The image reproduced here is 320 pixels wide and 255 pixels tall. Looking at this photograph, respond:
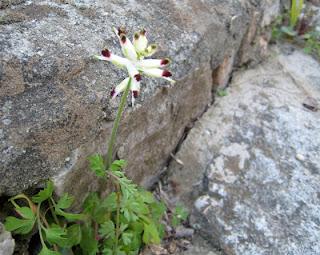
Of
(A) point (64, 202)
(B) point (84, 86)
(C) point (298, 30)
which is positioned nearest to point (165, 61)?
(B) point (84, 86)

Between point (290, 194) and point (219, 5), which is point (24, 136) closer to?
point (290, 194)

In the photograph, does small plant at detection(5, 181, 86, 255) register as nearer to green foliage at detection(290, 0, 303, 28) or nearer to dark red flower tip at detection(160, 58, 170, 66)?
dark red flower tip at detection(160, 58, 170, 66)

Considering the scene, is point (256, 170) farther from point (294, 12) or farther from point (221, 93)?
point (294, 12)

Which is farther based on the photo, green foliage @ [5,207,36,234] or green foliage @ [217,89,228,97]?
green foliage @ [217,89,228,97]

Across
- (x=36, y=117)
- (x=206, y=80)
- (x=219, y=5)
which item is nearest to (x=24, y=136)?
(x=36, y=117)

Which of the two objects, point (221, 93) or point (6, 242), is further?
point (221, 93)

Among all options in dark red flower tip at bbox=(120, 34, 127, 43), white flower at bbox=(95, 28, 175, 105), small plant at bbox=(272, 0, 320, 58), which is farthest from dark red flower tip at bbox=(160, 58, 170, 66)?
small plant at bbox=(272, 0, 320, 58)
